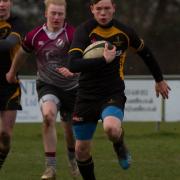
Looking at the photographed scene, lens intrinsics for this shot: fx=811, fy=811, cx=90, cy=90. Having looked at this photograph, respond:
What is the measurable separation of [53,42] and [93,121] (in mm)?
1449

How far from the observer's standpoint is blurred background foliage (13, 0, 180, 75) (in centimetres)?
2461

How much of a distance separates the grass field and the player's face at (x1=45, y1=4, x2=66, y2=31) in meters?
1.84

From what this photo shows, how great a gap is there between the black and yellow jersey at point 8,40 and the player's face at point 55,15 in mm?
374

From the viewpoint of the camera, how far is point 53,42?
9.30 metres

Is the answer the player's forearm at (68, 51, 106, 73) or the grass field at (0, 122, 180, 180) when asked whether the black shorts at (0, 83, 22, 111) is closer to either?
the grass field at (0, 122, 180, 180)

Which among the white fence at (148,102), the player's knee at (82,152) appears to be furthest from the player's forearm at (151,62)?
the white fence at (148,102)

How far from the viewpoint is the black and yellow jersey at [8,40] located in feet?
29.8

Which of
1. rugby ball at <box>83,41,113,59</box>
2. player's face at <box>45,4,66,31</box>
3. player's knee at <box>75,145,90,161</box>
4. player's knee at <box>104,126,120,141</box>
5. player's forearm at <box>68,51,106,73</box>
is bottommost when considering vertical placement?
player's knee at <box>75,145,90,161</box>

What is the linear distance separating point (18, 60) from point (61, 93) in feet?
2.06

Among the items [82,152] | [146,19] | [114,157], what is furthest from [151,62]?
[146,19]

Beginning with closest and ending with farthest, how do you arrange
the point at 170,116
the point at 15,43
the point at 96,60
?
the point at 96,60 → the point at 15,43 → the point at 170,116

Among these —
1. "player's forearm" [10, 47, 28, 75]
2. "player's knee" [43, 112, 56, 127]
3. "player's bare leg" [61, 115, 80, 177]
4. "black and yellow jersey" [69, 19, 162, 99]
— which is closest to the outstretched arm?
"player's forearm" [10, 47, 28, 75]

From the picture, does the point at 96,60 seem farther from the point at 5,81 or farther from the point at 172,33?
the point at 172,33

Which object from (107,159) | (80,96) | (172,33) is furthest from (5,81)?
(172,33)
